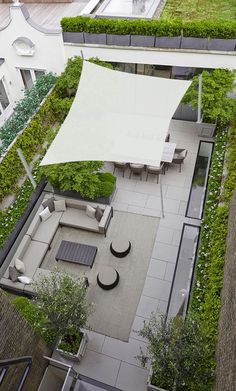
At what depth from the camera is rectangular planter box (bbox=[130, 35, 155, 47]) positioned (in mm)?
13938

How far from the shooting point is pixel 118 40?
14.3m

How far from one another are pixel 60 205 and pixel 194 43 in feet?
28.0

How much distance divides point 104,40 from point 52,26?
148 inches

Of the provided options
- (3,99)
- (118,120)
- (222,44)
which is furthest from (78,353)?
(3,99)

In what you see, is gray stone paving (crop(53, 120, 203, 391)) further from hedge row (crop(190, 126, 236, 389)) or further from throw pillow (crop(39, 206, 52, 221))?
throw pillow (crop(39, 206, 52, 221))

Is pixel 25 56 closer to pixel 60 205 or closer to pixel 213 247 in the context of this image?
pixel 60 205

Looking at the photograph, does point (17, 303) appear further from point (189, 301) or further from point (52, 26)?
point (52, 26)

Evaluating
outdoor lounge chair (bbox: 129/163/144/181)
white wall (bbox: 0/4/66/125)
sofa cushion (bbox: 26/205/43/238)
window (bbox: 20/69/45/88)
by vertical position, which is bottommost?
sofa cushion (bbox: 26/205/43/238)

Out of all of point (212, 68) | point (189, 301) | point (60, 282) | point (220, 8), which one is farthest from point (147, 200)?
point (220, 8)

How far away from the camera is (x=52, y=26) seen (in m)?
16.5

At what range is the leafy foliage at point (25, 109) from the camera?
13036mm

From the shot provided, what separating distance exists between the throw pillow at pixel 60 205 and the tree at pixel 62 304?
4033 millimetres

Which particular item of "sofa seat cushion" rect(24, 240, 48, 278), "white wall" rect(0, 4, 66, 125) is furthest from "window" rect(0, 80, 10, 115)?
"sofa seat cushion" rect(24, 240, 48, 278)

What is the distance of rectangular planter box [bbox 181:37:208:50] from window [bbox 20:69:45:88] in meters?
7.03
